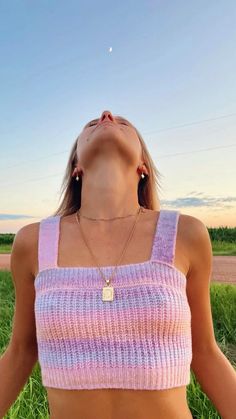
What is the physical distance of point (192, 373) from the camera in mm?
3486

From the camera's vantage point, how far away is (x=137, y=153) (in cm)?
173

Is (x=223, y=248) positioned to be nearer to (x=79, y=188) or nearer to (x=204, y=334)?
(x=79, y=188)

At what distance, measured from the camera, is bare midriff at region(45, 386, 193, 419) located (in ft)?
4.49

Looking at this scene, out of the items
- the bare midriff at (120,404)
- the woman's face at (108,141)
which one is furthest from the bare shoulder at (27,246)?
the bare midriff at (120,404)

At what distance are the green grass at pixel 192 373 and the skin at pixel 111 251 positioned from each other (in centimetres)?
143

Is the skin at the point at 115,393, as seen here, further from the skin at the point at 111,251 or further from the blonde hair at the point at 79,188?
the blonde hair at the point at 79,188

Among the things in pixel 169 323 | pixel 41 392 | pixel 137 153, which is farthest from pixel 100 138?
pixel 41 392

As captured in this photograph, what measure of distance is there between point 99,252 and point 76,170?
0.39 metres

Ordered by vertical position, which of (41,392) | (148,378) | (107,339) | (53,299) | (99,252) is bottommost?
(41,392)

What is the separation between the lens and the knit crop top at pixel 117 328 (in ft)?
4.46

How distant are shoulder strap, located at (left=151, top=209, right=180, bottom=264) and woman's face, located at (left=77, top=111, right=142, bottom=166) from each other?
Answer: 0.24m

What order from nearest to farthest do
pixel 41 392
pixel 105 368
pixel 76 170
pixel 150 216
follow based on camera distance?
pixel 105 368 < pixel 150 216 < pixel 76 170 < pixel 41 392

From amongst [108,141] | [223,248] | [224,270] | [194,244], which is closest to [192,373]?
[194,244]

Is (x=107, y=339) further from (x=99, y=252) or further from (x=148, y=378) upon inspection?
(x=99, y=252)
